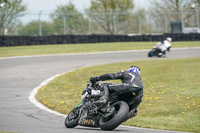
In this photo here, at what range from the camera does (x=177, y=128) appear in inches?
320

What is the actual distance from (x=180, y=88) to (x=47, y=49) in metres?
15.5

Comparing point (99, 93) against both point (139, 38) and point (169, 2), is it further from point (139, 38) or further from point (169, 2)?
point (169, 2)

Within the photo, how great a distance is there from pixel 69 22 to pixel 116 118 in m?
27.8

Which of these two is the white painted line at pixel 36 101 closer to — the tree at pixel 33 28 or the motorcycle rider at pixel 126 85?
the motorcycle rider at pixel 126 85

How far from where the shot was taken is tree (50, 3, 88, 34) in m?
33.4

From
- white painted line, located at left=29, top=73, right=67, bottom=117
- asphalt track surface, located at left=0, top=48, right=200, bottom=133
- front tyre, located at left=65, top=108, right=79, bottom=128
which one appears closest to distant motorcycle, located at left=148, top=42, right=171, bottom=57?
asphalt track surface, located at left=0, top=48, right=200, bottom=133

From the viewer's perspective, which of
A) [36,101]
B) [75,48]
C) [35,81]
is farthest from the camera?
[75,48]

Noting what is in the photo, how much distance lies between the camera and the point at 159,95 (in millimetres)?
11898

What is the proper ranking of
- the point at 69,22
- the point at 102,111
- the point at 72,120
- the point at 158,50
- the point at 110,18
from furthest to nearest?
the point at 110,18
the point at 69,22
the point at 158,50
the point at 72,120
the point at 102,111

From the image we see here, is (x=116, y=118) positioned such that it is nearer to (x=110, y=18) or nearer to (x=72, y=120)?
(x=72, y=120)

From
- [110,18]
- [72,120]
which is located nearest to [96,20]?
[110,18]

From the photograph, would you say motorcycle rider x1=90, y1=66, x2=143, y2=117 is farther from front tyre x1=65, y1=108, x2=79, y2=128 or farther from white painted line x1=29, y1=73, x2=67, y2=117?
white painted line x1=29, y1=73, x2=67, y2=117

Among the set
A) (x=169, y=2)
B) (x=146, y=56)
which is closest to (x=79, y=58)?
(x=146, y=56)

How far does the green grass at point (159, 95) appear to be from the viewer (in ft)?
29.2
